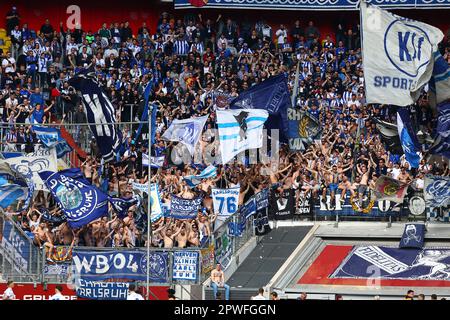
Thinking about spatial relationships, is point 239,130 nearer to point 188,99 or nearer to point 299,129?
point 299,129

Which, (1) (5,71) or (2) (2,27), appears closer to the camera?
(1) (5,71)

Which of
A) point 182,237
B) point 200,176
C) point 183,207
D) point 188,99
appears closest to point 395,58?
point 200,176

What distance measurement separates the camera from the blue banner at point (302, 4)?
131 ft

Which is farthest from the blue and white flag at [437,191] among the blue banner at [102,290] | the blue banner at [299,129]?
the blue banner at [102,290]

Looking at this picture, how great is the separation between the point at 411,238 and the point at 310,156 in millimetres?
4312

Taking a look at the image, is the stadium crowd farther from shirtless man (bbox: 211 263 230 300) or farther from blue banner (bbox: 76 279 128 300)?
blue banner (bbox: 76 279 128 300)

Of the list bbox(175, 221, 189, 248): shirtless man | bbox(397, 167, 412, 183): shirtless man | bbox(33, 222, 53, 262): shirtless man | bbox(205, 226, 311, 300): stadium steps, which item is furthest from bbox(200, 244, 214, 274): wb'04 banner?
bbox(397, 167, 412, 183): shirtless man

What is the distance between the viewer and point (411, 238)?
2848 centimetres

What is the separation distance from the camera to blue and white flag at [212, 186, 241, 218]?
98.1ft

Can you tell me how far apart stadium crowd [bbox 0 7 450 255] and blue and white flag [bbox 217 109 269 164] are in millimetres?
1196
